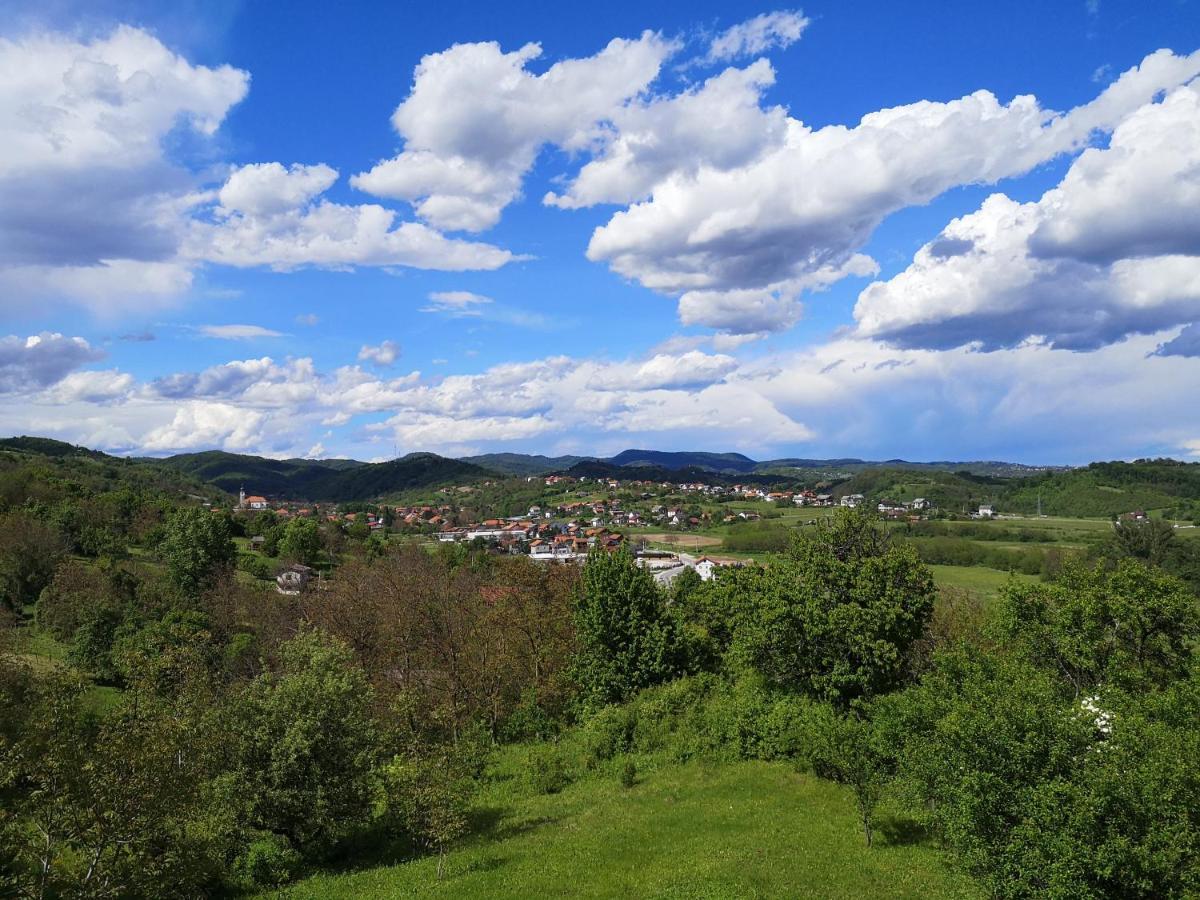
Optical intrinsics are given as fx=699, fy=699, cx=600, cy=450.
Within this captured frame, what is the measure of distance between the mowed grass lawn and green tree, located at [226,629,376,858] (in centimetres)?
208

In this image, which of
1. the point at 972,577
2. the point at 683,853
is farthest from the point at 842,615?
the point at 972,577

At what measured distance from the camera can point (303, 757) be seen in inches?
888

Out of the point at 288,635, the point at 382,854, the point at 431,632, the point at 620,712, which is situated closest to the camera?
the point at 382,854

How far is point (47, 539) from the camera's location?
7025 cm

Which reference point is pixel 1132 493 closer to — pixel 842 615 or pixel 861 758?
pixel 842 615

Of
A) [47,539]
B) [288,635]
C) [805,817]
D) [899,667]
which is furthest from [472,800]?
[47,539]

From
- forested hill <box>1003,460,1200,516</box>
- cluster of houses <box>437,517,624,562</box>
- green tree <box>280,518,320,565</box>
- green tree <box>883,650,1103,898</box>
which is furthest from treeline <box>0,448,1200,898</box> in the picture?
forested hill <box>1003,460,1200,516</box>

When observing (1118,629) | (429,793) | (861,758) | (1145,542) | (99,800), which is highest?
(1118,629)

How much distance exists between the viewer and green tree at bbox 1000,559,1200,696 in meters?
25.5

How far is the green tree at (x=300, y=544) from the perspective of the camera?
99750 mm

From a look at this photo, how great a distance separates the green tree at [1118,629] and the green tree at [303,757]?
81.4 feet

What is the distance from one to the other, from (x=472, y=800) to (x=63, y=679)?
20339 millimetres

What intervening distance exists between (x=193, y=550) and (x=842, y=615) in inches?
2752

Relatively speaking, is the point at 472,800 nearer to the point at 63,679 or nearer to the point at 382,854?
the point at 382,854
